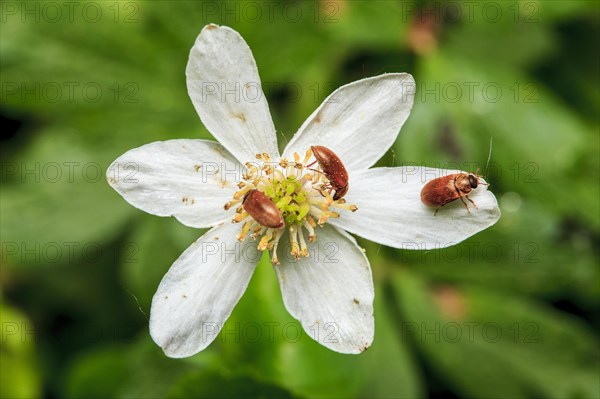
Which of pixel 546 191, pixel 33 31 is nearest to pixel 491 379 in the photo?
pixel 546 191

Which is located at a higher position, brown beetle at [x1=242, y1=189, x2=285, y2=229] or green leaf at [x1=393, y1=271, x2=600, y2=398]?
brown beetle at [x1=242, y1=189, x2=285, y2=229]

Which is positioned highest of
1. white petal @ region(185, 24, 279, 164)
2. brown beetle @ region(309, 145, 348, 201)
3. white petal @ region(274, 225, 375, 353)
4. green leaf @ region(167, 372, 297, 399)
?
white petal @ region(185, 24, 279, 164)

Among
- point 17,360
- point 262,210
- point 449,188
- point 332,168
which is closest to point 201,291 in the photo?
point 262,210

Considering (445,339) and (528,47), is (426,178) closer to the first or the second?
(445,339)

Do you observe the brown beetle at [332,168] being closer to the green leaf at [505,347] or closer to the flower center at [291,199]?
the flower center at [291,199]

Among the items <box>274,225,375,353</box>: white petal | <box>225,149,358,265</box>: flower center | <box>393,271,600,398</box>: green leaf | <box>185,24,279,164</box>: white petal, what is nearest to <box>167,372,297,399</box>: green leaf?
<box>274,225,375,353</box>: white petal

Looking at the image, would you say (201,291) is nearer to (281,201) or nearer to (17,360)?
(281,201)

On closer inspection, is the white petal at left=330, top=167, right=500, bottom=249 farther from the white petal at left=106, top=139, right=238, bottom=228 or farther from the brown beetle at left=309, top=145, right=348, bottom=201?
the white petal at left=106, top=139, right=238, bottom=228
